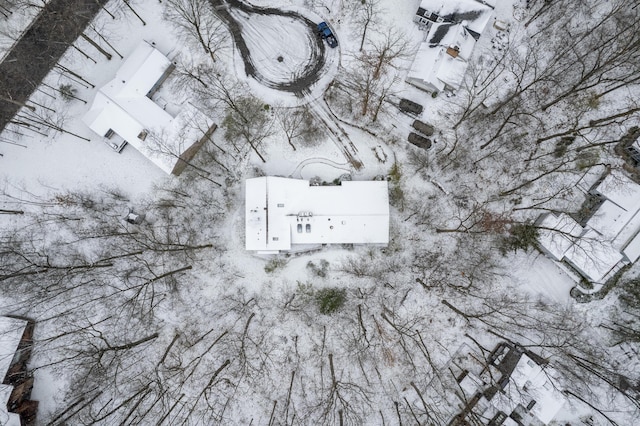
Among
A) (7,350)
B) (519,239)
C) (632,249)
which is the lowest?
(7,350)

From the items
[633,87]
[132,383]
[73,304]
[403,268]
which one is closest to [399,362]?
[403,268]

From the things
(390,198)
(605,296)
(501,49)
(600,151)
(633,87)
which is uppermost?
(501,49)

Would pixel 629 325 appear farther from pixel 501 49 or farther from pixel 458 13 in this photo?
pixel 458 13

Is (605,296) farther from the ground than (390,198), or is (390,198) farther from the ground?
(390,198)

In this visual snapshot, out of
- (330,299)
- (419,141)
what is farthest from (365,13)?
(330,299)

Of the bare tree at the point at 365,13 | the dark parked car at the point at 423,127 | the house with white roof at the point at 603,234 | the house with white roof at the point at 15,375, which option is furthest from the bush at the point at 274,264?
the house with white roof at the point at 603,234

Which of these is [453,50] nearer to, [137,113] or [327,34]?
[327,34]

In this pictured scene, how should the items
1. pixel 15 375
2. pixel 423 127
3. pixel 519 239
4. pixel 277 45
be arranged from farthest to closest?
pixel 277 45, pixel 423 127, pixel 519 239, pixel 15 375

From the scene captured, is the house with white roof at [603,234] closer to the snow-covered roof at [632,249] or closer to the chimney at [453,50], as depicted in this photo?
the snow-covered roof at [632,249]
